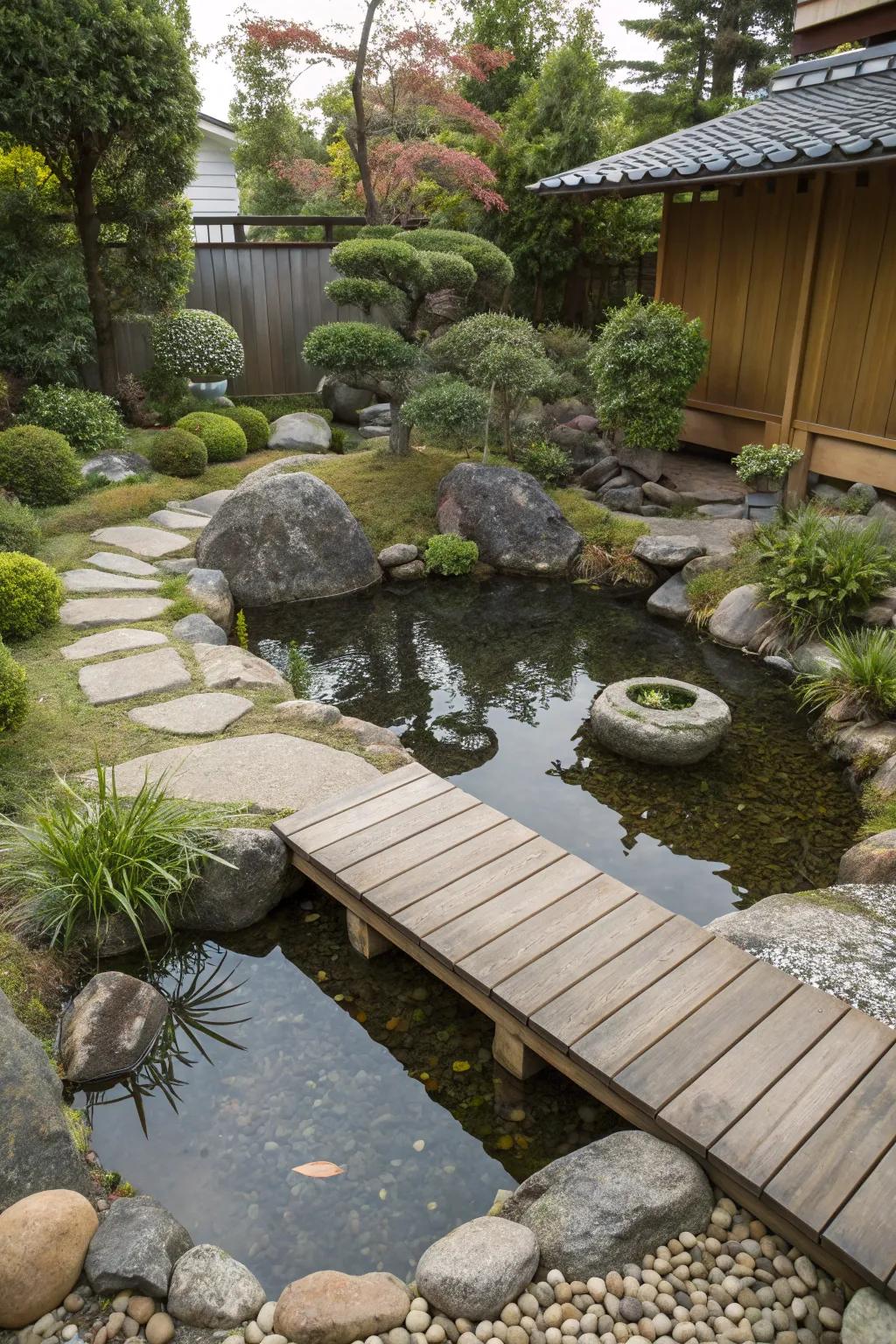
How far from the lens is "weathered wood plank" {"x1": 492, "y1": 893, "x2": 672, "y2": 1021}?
334 cm

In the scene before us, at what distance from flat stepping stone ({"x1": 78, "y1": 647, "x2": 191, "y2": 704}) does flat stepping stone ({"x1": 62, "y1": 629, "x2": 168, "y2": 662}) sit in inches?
5.3

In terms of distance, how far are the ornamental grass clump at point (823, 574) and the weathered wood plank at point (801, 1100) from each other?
4.08 metres

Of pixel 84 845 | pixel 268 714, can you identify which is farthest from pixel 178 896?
pixel 268 714

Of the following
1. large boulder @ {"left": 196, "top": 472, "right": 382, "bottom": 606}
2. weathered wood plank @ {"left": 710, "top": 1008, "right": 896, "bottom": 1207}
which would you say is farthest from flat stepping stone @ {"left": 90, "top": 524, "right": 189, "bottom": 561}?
weathered wood plank @ {"left": 710, "top": 1008, "right": 896, "bottom": 1207}

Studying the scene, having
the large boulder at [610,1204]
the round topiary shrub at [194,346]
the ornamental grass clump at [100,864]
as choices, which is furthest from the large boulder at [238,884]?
the round topiary shrub at [194,346]

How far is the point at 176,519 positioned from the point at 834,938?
6.99m

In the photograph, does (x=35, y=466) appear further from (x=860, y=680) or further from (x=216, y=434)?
(x=860, y=680)

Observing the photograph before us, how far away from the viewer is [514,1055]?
11.3 ft

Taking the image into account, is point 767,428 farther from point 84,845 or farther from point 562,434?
point 84,845

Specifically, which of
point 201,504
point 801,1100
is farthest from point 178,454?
point 801,1100

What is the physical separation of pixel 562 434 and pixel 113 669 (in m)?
6.64

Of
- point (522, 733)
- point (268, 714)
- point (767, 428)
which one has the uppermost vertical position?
point (767, 428)

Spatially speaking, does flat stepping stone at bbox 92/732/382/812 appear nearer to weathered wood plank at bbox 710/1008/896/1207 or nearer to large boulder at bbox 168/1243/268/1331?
large boulder at bbox 168/1243/268/1331

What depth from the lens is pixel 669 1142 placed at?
2.90m
